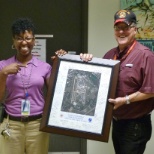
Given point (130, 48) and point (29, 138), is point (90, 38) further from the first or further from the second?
point (29, 138)

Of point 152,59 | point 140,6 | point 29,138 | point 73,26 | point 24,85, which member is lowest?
point 29,138

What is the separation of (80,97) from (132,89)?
13.9 inches

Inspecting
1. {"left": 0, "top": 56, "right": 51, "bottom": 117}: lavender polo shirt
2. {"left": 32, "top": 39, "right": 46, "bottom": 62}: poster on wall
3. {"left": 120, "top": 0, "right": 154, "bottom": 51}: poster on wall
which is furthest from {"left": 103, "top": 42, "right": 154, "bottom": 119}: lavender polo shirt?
{"left": 32, "top": 39, "right": 46, "bottom": 62}: poster on wall

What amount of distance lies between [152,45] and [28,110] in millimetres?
1561

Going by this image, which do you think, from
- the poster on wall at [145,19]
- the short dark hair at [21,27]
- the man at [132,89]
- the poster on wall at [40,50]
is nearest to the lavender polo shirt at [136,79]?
the man at [132,89]

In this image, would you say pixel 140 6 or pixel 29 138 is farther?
pixel 140 6

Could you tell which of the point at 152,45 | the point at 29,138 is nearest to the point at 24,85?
the point at 29,138

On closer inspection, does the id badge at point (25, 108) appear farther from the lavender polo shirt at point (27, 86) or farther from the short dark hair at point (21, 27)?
the short dark hair at point (21, 27)

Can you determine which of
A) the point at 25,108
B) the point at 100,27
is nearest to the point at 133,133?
the point at 25,108

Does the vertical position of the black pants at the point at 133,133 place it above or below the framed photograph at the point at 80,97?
below

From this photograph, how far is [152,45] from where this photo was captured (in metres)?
2.92

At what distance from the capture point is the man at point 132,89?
73.3 inches

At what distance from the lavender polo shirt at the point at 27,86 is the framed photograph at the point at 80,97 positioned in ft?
0.26

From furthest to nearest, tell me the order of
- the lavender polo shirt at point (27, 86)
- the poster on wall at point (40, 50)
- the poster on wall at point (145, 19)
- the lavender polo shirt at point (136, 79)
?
1. the poster on wall at point (40, 50)
2. the poster on wall at point (145, 19)
3. the lavender polo shirt at point (27, 86)
4. the lavender polo shirt at point (136, 79)
